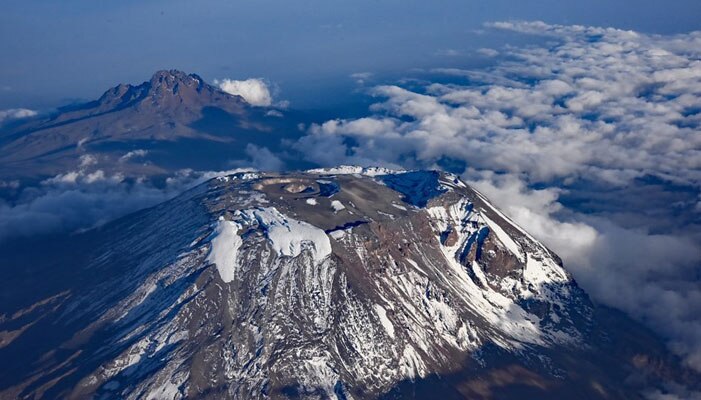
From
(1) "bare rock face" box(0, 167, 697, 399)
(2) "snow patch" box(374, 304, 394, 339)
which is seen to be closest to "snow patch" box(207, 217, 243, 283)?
(1) "bare rock face" box(0, 167, 697, 399)

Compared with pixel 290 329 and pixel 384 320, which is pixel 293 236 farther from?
pixel 384 320

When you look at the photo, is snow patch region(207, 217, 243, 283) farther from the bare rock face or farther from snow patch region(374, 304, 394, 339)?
snow patch region(374, 304, 394, 339)

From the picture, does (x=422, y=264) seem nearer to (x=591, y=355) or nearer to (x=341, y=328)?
(x=341, y=328)

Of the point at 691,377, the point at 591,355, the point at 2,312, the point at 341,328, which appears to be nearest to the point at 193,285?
the point at 341,328

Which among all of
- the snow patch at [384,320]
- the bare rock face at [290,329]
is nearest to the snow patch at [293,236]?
the bare rock face at [290,329]

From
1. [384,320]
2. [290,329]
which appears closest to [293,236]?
[290,329]

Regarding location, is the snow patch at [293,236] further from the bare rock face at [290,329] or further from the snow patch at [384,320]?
the snow patch at [384,320]

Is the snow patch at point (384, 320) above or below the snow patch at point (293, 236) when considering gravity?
below

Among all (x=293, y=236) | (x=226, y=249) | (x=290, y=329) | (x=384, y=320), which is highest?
(x=226, y=249)

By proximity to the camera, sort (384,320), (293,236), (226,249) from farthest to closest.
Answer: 1. (293,236)
2. (226,249)
3. (384,320)
